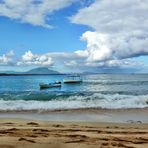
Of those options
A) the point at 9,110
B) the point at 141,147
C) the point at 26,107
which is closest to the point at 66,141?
the point at 141,147

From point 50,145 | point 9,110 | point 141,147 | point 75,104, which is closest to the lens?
point 50,145

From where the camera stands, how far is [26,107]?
20016mm

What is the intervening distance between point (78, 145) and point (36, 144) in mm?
817

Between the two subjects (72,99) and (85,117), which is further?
(72,99)

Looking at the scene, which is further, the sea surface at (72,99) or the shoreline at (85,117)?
the sea surface at (72,99)

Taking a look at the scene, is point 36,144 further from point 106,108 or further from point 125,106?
point 125,106

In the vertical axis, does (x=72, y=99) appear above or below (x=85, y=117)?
above

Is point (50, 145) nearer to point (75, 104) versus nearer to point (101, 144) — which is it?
point (101, 144)

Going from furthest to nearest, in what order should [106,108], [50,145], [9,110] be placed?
[106,108] → [9,110] → [50,145]

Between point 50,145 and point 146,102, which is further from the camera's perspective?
point 146,102

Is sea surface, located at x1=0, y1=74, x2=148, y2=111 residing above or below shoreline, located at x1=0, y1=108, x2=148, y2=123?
above

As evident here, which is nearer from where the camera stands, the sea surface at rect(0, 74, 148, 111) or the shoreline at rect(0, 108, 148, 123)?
the shoreline at rect(0, 108, 148, 123)

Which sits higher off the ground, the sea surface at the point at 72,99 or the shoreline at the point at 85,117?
the sea surface at the point at 72,99

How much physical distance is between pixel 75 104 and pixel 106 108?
105 inches
